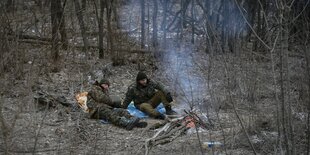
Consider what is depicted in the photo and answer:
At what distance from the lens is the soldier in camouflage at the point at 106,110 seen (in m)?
7.48

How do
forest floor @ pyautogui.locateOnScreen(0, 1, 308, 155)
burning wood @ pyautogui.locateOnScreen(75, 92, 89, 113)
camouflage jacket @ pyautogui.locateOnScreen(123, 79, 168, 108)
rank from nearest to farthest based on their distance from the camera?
forest floor @ pyautogui.locateOnScreen(0, 1, 308, 155) < burning wood @ pyautogui.locateOnScreen(75, 92, 89, 113) < camouflage jacket @ pyautogui.locateOnScreen(123, 79, 168, 108)

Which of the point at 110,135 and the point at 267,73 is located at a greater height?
the point at 267,73

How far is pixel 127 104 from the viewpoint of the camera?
855 cm

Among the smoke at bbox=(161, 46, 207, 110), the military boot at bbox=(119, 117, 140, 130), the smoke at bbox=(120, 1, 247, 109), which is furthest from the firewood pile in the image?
the smoke at bbox=(161, 46, 207, 110)

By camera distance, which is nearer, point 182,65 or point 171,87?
point 171,87

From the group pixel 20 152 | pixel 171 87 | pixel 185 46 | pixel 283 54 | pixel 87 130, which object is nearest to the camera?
pixel 283 54

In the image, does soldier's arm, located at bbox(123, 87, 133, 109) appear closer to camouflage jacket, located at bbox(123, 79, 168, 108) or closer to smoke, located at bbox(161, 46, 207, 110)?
camouflage jacket, located at bbox(123, 79, 168, 108)

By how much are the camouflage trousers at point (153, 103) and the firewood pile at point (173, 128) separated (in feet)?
1.94

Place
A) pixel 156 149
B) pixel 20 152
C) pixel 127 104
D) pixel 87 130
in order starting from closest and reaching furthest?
pixel 20 152 → pixel 156 149 → pixel 87 130 → pixel 127 104

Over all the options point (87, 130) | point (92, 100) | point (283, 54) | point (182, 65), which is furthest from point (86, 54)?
point (283, 54)

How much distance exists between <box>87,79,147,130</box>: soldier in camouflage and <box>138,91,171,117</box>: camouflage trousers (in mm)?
498

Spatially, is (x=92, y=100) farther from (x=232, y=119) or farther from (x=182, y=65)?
(x=182, y=65)

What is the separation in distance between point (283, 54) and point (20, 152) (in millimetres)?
3718

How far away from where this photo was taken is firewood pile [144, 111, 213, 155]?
6.50m
